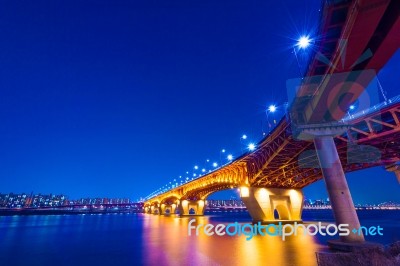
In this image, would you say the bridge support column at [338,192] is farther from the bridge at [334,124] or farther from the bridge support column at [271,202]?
the bridge support column at [271,202]

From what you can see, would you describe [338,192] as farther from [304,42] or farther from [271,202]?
[271,202]

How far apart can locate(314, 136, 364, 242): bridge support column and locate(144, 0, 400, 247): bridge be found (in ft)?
0.25

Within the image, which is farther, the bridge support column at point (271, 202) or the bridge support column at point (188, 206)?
the bridge support column at point (188, 206)

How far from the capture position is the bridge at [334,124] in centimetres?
1244

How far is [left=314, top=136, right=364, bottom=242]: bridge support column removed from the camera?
21.5 m

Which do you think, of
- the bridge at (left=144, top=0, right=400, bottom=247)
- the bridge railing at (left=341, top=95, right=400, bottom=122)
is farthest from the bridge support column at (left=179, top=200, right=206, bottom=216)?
the bridge railing at (left=341, top=95, right=400, bottom=122)

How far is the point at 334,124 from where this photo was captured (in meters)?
24.5

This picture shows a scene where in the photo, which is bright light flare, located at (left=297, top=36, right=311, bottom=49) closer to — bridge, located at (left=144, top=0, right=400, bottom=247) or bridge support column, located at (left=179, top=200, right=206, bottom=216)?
bridge, located at (left=144, top=0, right=400, bottom=247)

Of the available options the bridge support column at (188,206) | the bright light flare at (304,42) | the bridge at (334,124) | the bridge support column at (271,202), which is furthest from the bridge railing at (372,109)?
the bridge support column at (188,206)

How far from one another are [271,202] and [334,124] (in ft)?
113

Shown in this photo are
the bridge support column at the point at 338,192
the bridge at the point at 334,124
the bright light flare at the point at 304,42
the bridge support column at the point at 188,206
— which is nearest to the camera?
the bridge at the point at 334,124

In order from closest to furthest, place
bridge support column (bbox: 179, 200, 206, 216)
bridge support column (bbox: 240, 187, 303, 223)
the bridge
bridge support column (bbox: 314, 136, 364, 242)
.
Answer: the bridge → bridge support column (bbox: 314, 136, 364, 242) → bridge support column (bbox: 240, 187, 303, 223) → bridge support column (bbox: 179, 200, 206, 216)

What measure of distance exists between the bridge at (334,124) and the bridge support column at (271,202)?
0.66 ft

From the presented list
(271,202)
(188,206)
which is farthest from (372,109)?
(188,206)
